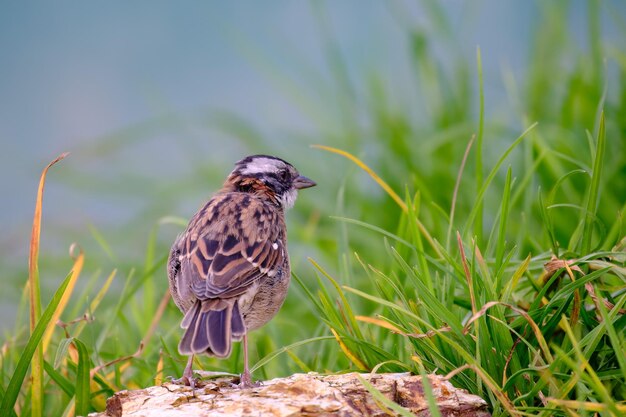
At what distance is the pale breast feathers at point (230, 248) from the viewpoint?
4266 millimetres

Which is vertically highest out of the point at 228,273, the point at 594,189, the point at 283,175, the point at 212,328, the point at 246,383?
the point at 283,175

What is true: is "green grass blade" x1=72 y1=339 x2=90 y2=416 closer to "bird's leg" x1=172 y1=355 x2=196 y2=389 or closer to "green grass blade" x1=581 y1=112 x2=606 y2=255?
"bird's leg" x1=172 y1=355 x2=196 y2=389

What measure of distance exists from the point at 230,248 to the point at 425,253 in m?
0.94

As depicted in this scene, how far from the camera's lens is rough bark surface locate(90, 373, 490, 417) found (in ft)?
11.6

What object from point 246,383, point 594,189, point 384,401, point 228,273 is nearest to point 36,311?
point 228,273

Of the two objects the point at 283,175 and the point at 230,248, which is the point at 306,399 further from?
the point at 283,175

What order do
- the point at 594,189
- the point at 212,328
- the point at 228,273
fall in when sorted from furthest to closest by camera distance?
the point at 228,273
the point at 594,189
the point at 212,328

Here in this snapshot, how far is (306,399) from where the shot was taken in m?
3.61

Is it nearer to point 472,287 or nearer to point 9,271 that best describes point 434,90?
point 9,271

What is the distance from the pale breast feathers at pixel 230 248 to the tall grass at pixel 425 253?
31cm

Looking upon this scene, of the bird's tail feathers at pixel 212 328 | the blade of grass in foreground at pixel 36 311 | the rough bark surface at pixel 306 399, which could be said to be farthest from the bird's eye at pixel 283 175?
the rough bark surface at pixel 306 399

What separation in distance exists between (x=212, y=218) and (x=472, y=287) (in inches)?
58.8

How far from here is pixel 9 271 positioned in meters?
7.61

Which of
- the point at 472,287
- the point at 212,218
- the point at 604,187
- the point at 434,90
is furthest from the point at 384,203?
the point at 472,287
